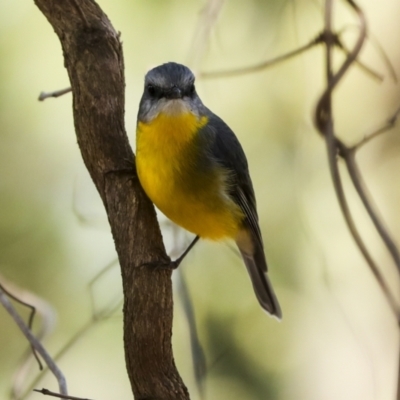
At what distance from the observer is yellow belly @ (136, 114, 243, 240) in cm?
109

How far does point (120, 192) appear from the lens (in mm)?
1050

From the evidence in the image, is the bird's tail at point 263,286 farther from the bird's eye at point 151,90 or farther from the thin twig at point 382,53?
the thin twig at point 382,53

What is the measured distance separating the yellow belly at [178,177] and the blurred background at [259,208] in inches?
19.8

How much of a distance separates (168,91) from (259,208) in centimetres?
73

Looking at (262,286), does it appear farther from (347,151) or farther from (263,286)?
(347,151)

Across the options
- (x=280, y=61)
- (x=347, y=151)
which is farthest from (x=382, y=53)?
(x=347, y=151)

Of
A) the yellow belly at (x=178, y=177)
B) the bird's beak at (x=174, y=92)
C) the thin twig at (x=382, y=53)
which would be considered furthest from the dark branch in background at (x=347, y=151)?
the bird's beak at (x=174, y=92)

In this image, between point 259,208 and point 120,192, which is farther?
point 259,208

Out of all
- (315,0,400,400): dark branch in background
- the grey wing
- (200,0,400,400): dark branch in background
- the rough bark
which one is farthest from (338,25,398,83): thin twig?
the rough bark

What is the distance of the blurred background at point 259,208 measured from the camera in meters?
1.64

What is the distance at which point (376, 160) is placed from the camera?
1.69 metres

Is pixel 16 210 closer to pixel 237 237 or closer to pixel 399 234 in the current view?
pixel 237 237

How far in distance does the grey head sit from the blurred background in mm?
506

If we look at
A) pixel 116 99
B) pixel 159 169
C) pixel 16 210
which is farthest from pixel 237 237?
pixel 16 210
